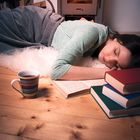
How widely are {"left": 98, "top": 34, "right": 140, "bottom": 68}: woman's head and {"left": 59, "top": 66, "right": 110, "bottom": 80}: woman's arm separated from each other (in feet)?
0.30

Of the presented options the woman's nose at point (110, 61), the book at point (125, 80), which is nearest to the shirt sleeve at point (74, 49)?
the woman's nose at point (110, 61)

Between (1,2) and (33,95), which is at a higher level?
(1,2)

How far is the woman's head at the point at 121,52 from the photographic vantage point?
1147 millimetres

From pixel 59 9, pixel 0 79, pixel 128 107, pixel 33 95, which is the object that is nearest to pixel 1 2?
pixel 59 9

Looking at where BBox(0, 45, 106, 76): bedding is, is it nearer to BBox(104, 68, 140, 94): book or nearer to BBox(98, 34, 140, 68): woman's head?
BBox(98, 34, 140, 68): woman's head

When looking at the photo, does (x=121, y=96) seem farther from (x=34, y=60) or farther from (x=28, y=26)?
(x=28, y=26)

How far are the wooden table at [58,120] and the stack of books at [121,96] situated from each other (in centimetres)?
3

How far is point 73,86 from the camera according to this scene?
1.04 m

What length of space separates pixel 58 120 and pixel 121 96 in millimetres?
244

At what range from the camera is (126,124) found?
0.83 m

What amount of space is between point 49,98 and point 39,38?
0.71m

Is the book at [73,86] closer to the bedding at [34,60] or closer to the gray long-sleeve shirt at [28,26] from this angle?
the bedding at [34,60]

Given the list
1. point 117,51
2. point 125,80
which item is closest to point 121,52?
point 117,51

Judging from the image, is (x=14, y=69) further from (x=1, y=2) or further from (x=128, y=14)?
(x=128, y=14)
